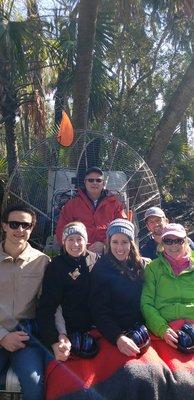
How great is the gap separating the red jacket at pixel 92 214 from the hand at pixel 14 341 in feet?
7.19

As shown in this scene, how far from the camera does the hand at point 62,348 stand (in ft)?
11.0

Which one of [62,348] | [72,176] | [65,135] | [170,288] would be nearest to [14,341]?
[62,348]

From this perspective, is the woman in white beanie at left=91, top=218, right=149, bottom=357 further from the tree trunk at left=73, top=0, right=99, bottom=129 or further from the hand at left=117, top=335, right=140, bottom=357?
the tree trunk at left=73, top=0, right=99, bottom=129

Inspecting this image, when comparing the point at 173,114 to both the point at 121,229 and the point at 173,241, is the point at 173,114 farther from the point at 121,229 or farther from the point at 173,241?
the point at 121,229

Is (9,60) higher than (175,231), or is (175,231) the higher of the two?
(9,60)

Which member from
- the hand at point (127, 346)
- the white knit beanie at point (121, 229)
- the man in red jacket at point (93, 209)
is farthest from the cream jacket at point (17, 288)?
the man in red jacket at point (93, 209)

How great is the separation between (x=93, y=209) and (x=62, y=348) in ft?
8.66

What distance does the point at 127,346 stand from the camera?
133 inches

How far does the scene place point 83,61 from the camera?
310 inches

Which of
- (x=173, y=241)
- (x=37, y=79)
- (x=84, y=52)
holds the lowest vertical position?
(x=173, y=241)

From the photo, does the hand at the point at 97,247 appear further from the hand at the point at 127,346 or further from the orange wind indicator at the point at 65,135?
the orange wind indicator at the point at 65,135

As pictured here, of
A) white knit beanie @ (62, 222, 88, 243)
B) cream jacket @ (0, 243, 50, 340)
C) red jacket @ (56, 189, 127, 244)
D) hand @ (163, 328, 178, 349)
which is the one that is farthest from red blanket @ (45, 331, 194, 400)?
red jacket @ (56, 189, 127, 244)

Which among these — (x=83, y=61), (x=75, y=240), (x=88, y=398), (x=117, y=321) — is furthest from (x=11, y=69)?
(x=88, y=398)

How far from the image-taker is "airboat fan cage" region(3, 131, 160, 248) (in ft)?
22.4
